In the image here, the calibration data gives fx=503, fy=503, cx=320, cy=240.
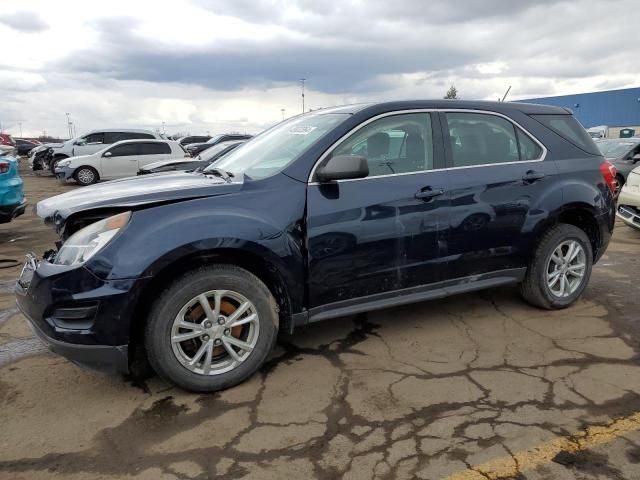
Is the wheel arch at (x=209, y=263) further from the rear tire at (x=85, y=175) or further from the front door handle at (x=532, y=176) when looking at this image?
the rear tire at (x=85, y=175)

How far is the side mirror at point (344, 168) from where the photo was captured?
318cm

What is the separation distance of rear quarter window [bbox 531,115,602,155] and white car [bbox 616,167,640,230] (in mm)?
3759

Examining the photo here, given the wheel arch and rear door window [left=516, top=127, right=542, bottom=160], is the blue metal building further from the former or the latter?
the wheel arch

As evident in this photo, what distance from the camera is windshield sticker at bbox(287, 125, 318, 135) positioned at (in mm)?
3731

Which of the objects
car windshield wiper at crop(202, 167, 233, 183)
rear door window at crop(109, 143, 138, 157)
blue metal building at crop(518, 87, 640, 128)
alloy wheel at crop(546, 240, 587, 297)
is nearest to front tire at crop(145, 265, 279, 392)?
car windshield wiper at crop(202, 167, 233, 183)

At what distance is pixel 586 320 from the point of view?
4.26 m

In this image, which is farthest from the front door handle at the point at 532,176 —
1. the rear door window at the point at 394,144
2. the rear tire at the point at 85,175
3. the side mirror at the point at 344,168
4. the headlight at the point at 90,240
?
the rear tire at the point at 85,175

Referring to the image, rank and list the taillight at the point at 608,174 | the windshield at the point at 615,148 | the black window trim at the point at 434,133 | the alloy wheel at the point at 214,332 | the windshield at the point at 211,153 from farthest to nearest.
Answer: the windshield at the point at 615,148
the windshield at the point at 211,153
the taillight at the point at 608,174
the black window trim at the point at 434,133
the alloy wheel at the point at 214,332

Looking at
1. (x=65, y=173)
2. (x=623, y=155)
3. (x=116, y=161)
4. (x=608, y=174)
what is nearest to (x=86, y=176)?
(x=65, y=173)

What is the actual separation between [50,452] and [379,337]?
7.55 feet

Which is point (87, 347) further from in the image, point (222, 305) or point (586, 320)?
point (586, 320)

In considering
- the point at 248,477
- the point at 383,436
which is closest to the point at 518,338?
the point at 383,436

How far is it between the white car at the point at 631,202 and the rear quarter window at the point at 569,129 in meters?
3.76

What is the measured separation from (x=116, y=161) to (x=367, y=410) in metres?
16.4
